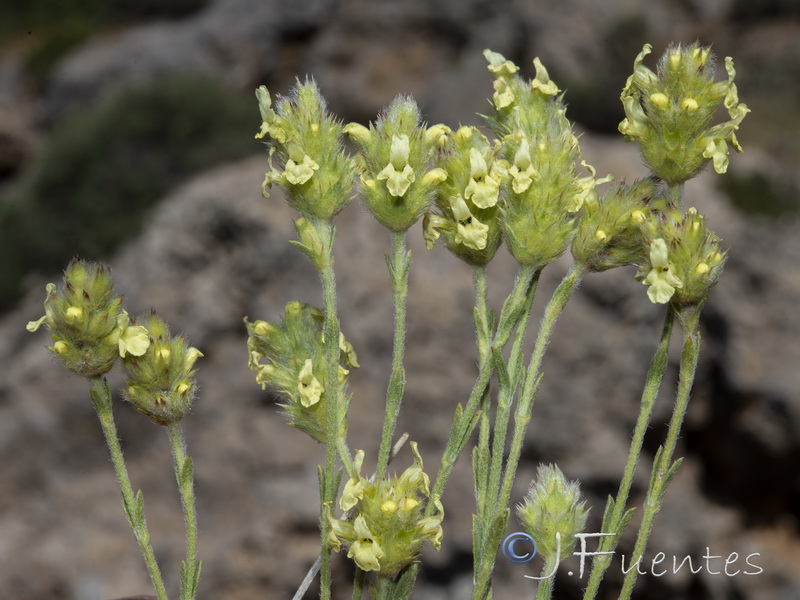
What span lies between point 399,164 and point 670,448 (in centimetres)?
34

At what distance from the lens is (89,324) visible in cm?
76

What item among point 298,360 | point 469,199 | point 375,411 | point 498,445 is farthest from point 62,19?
point 498,445

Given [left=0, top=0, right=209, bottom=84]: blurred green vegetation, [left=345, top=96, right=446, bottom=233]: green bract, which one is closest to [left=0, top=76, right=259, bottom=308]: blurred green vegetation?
[left=0, top=0, right=209, bottom=84]: blurred green vegetation

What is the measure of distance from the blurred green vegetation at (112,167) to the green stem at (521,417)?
4.38 metres

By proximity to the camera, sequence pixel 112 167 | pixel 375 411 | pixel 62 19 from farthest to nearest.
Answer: pixel 62 19 → pixel 112 167 → pixel 375 411

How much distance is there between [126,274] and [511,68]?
3.33m

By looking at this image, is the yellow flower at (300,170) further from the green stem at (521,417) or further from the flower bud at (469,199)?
the green stem at (521,417)

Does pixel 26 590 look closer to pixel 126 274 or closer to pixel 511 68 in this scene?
pixel 126 274

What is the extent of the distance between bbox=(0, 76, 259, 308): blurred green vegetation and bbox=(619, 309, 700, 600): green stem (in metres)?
4.43

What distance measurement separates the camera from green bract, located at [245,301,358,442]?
Result: 857 millimetres

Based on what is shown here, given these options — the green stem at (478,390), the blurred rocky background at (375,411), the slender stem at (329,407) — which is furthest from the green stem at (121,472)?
the blurred rocky background at (375,411)

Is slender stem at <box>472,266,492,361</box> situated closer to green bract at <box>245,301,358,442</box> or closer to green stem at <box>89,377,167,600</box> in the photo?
green bract at <box>245,301,358,442</box>

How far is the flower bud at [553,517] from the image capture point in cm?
81

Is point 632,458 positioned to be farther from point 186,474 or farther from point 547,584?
point 186,474
